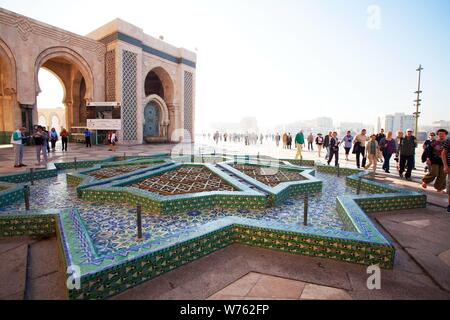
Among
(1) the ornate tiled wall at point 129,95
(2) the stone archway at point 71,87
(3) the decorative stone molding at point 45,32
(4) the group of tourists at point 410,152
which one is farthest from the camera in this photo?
(2) the stone archway at point 71,87

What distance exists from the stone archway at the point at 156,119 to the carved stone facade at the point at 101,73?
79mm

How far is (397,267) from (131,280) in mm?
2286

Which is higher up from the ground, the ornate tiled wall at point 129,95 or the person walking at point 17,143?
the ornate tiled wall at point 129,95

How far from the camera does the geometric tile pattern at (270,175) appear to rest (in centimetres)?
545

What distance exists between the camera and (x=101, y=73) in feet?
52.1

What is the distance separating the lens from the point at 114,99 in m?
15.6

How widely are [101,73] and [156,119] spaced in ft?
16.8

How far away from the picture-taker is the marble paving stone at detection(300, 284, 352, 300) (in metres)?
1.79

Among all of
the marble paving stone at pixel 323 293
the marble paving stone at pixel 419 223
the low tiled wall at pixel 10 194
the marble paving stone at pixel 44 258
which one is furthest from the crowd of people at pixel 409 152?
the low tiled wall at pixel 10 194

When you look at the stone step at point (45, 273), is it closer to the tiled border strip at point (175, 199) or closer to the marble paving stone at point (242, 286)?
the marble paving stone at point (242, 286)

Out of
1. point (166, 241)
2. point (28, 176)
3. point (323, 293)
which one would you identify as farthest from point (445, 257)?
point (28, 176)

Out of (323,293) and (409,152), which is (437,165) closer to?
(409,152)

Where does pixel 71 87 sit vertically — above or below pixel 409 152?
above

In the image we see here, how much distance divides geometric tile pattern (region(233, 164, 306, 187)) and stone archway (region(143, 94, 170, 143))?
42.6ft
